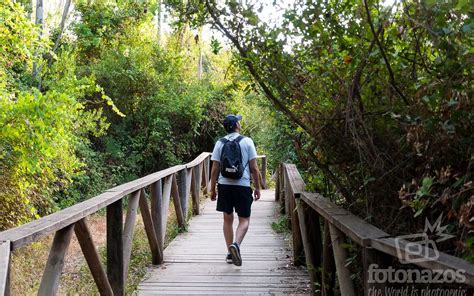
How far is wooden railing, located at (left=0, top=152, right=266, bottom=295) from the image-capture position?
242 cm

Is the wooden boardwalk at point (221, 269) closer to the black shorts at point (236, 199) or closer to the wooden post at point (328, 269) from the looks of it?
the black shorts at point (236, 199)

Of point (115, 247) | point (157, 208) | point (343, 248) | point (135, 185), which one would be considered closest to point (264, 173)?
point (157, 208)

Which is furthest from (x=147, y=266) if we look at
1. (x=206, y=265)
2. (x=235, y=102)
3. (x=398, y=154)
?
(x=235, y=102)

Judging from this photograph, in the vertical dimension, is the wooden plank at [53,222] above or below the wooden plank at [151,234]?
above

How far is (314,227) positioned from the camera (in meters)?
4.39

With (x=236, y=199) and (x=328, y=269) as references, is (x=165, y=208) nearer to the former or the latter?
(x=236, y=199)

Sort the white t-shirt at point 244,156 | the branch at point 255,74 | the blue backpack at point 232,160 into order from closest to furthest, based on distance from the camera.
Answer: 1. the branch at point 255,74
2. the blue backpack at point 232,160
3. the white t-shirt at point 244,156

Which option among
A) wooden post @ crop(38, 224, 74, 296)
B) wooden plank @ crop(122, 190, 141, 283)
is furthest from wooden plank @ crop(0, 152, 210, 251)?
wooden plank @ crop(122, 190, 141, 283)

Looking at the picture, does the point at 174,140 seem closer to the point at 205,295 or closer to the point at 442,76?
the point at 205,295

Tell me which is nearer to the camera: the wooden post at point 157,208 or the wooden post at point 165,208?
the wooden post at point 157,208

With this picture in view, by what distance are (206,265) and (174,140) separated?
12.1 metres

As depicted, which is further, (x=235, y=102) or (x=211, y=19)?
(x=235, y=102)

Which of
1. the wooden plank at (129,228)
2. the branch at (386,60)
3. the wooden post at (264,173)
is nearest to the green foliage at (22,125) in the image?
the wooden plank at (129,228)

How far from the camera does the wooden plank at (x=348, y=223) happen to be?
2.49 meters
